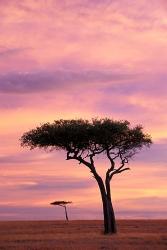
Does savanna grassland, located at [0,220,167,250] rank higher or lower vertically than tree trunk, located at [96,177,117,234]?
lower

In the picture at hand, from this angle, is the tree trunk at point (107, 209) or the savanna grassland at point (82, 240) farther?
the tree trunk at point (107, 209)

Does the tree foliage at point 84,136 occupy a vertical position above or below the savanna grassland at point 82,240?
above

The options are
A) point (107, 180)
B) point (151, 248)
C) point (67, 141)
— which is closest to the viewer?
point (151, 248)

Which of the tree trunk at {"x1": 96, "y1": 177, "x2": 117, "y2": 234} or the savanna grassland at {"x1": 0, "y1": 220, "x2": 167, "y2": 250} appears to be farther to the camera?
the tree trunk at {"x1": 96, "y1": 177, "x2": 117, "y2": 234}

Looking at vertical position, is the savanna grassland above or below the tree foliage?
below

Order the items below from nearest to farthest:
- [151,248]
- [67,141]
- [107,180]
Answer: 1. [151,248]
2. [107,180]
3. [67,141]

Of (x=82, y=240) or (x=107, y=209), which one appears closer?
(x=82, y=240)

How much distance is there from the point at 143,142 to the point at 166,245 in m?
28.3

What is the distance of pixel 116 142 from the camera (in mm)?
→ 66875

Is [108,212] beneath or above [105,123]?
beneath

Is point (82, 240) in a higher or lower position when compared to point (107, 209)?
lower

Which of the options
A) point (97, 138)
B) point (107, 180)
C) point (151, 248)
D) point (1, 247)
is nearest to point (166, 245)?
point (151, 248)

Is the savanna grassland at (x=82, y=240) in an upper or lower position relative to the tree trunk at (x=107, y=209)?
lower

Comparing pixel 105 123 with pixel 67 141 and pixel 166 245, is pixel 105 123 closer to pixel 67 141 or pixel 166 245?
pixel 67 141
